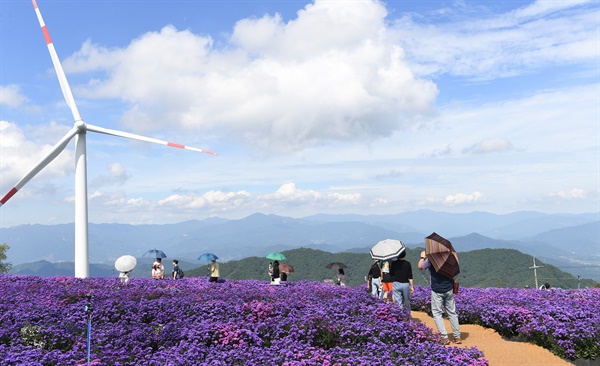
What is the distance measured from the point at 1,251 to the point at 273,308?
89312 mm

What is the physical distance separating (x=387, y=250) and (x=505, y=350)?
5.44 metres

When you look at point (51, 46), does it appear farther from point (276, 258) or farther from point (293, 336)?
point (293, 336)

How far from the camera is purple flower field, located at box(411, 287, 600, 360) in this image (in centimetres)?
1230

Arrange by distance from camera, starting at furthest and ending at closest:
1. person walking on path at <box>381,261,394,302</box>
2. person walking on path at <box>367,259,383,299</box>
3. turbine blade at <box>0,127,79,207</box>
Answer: turbine blade at <box>0,127,79,207</box> → person walking on path at <box>367,259,383,299</box> → person walking on path at <box>381,261,394,302</box>

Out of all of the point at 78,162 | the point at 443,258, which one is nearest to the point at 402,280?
the point at 443,258

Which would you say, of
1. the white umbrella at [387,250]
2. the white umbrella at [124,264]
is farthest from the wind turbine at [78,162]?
the white umbrella at [387,250]

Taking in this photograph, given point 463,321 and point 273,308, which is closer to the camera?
point 273,308

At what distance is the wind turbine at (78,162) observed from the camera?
25.6m

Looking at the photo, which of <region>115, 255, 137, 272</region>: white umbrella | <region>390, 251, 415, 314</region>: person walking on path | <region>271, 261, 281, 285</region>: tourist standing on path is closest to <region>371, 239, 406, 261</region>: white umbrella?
<region>390, 251, 415, 314</region>: person walking on path

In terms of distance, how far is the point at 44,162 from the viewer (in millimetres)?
27719

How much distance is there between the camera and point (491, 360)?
1205 centimetres

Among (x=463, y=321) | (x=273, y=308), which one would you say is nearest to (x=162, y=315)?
(x=273, y=308)

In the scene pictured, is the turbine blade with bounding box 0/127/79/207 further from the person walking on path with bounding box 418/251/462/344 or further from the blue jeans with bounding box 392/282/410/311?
the person walking on path with bounding box 418/251/462/344

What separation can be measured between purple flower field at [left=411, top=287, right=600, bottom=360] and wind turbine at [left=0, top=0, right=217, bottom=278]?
50.5 feet
